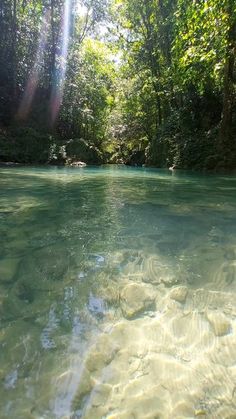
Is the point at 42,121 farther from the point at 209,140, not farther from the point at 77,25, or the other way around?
the point at 209,140

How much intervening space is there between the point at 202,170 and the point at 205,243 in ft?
40.8

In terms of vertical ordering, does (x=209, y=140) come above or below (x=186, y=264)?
above

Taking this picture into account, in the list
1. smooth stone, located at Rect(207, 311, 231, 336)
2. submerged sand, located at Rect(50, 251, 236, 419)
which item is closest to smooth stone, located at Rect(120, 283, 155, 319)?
submerged sand, located at Rect(50, 251, 236, 419)

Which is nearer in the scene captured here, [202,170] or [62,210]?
[62,210]

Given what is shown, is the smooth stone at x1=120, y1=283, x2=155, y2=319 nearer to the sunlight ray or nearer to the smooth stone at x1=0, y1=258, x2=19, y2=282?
the smooth stone at x1=0, y1=258, x2=19, y2=282

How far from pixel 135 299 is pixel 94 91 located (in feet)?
95.2

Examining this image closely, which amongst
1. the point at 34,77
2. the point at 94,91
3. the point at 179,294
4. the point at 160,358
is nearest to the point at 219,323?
the point at 179,294

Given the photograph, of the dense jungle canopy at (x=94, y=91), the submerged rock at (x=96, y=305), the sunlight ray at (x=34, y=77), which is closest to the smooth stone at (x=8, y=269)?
the submerged rock at (x=96, y=305)

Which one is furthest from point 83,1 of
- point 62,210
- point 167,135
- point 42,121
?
point 62,210

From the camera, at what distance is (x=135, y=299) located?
94.3 inches

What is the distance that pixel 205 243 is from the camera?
3.54m

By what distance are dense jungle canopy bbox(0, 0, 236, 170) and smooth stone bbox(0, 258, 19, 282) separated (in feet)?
44.6

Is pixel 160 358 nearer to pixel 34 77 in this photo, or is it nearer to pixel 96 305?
pixel 96 305

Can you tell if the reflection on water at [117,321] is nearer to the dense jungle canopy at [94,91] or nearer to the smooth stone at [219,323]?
the smooth stone at [219,323]
